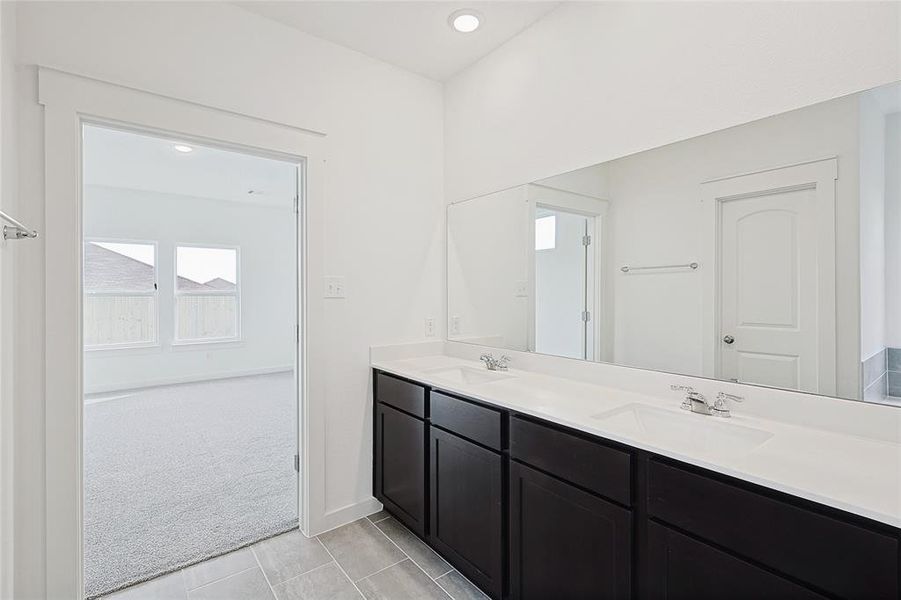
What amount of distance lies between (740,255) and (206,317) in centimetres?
685

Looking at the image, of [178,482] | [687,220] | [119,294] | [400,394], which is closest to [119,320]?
[119,294]

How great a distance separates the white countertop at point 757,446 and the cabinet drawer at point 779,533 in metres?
0.05

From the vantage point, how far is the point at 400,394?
2.28 m

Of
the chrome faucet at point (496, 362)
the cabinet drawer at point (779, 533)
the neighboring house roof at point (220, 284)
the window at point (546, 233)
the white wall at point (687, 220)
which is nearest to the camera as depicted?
the cabinet drawer at point (779, 533)

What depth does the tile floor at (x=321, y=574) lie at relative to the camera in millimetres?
1833

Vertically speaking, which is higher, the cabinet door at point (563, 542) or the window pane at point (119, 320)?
the window pane at point (119, 320)

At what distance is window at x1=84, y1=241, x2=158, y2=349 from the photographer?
557 centimetres

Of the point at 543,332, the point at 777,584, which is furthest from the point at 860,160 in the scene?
the point at 543,332

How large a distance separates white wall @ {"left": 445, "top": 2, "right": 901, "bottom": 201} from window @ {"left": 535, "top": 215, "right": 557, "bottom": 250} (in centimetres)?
25

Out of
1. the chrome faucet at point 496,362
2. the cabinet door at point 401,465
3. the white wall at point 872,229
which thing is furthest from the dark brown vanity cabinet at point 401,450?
the white wall at point 872,229

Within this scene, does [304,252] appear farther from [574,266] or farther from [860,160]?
[860,160]

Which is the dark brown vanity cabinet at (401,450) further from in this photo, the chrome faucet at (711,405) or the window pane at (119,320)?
the window pane at (119,320)

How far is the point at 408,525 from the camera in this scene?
2.23 metres

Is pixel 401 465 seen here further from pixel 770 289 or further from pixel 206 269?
pixel 206 269
